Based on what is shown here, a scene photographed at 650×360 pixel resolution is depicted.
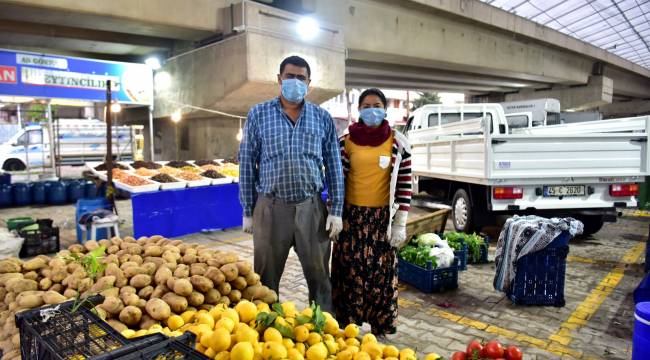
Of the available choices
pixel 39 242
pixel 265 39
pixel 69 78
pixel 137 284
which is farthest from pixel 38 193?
pixel 137 284

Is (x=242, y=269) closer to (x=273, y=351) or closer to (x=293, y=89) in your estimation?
(x=273, y=351)

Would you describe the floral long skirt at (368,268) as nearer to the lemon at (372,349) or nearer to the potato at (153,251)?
the lemon at (372,349)

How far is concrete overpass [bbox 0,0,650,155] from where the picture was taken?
28.1 feet

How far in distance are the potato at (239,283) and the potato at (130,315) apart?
580 mm

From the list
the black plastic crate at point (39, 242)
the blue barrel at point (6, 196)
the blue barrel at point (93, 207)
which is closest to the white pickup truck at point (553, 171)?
the blue barrel at point (93, 207)

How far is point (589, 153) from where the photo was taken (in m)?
6.05

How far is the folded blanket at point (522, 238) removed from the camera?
158 inches

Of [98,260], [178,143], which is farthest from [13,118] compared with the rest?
[98,260]

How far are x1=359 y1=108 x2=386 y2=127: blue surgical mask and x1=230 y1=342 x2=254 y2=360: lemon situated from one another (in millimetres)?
1931

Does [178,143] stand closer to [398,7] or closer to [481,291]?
[398,7]

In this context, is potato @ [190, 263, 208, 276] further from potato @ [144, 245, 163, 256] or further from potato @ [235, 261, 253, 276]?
potato @ [144, 245, 163, 256]

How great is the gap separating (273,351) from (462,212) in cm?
573

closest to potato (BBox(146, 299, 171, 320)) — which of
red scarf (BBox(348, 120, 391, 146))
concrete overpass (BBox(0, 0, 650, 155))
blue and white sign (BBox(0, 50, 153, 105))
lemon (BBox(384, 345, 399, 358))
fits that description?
lemon (BBox(384, 345, 399, 358))

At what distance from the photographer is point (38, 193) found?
10.7 m
